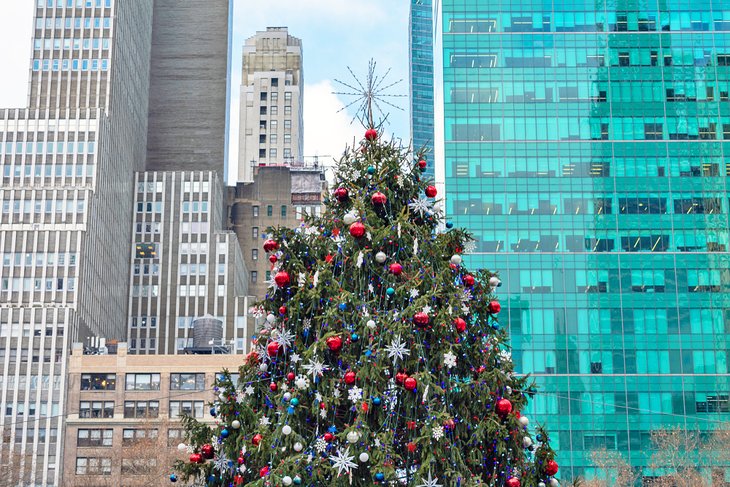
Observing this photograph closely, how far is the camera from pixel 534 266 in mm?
128625

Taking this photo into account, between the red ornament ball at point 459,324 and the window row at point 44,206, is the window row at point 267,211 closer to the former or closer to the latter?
the window row at point 44,206

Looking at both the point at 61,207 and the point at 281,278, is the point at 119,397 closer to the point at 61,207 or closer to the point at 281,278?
the point at 61,207

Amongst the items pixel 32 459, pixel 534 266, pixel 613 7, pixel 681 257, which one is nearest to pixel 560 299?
pixel 534 266

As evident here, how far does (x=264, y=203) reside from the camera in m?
179

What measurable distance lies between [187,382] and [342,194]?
10034cm

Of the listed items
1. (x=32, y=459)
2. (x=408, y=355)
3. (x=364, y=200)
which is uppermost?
(x=364, y=200)

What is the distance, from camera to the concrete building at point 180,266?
15650 centimetres

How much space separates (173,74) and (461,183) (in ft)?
236

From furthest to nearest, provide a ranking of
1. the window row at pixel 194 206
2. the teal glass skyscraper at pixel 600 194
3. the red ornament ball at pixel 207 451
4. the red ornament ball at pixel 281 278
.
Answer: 1. the window row at pixel 194 206
2. the teal glass skyscraper at pixel 600 194
3. the red ornament ball at pixel 207 451
4. the red ornament ball at pixel 281 278

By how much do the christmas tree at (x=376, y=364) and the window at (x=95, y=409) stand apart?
100 metres

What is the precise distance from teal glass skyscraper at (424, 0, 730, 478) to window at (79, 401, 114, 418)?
41.7 m

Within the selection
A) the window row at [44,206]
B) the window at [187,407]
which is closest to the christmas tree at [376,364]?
the window at [187,407]

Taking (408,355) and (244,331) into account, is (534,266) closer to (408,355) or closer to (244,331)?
(244,331)

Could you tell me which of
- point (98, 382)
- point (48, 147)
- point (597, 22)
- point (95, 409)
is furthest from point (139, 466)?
point (597, 22)
